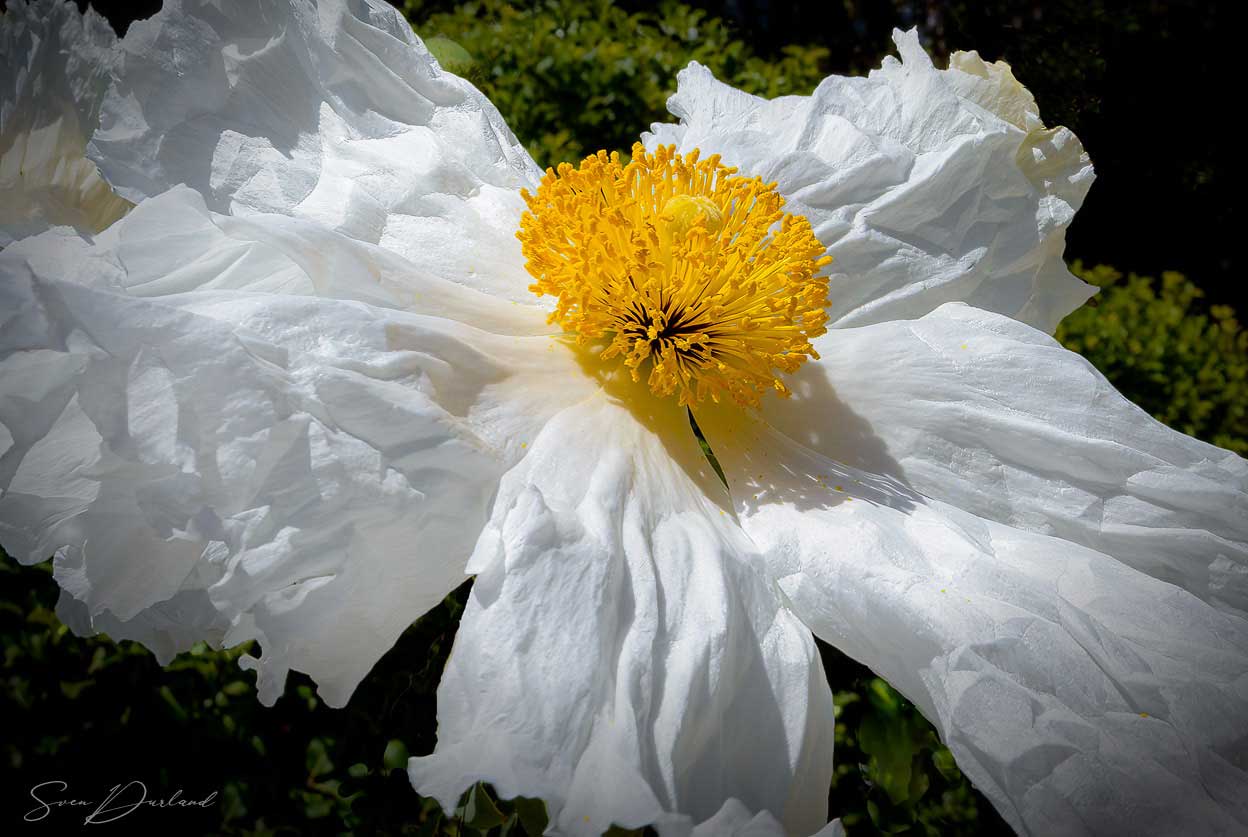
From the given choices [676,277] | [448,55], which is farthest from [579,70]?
[676,277]

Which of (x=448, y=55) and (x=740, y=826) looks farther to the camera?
(x=448, y=55)

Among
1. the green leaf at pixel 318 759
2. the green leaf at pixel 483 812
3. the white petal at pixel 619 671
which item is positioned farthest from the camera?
the green leaf at pixel 318 759

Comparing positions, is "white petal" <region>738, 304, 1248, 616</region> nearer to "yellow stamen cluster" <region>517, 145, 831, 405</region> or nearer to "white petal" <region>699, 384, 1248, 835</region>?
"white petal" <region>699, 384, 1248, 835</region>

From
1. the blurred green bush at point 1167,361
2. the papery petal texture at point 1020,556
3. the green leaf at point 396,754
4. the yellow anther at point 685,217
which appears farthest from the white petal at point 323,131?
the blurred green bush at point 1167,361

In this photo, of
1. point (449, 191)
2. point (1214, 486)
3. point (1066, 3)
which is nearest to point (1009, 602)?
point (1214, 486)

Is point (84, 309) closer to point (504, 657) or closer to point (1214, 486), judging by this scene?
point (504, 657)

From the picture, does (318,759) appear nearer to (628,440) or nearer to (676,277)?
(628,440)

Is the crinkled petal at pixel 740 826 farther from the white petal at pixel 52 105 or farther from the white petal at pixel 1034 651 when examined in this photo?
the white petal at pixel 52 105
